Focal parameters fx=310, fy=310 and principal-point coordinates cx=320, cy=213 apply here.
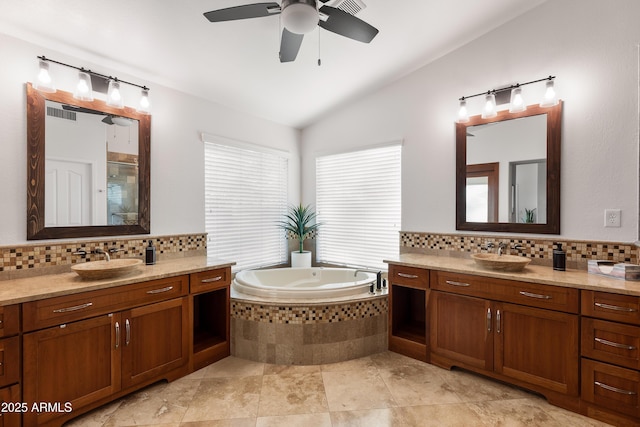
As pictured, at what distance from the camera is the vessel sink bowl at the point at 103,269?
82.9 inches

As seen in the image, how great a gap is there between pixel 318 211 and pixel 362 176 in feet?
2.80

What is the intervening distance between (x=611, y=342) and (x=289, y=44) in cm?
288

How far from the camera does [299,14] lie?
1675mm

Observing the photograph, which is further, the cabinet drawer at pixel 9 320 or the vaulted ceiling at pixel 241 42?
the vaulted ceiling at pixel 241 42

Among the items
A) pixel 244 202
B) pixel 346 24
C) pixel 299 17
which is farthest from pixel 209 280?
pixel 346 24

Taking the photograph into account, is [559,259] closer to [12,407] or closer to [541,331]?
[541,331]

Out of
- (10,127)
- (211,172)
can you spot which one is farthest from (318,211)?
(10,127)

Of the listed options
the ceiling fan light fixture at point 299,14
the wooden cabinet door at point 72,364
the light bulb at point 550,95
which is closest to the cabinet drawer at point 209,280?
the wooden cabinet door at point 72,364

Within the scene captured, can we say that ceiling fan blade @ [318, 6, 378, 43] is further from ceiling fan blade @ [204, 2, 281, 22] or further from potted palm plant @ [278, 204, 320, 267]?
potted palm plant @ [278, 204, 320, 267]

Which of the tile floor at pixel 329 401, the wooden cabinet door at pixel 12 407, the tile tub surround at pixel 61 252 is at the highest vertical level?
the tile tub surround at pixel 61 252

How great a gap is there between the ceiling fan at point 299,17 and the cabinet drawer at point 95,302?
1.87 metres

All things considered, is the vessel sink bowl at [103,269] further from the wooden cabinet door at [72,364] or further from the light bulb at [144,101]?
the light bulb at [144,101]

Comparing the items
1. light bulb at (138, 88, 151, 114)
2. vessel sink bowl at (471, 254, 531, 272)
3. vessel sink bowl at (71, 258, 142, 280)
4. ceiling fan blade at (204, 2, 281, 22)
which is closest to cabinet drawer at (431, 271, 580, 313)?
vessel sink bowl at (471, 254, 531, 272)

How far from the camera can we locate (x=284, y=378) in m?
2.51
